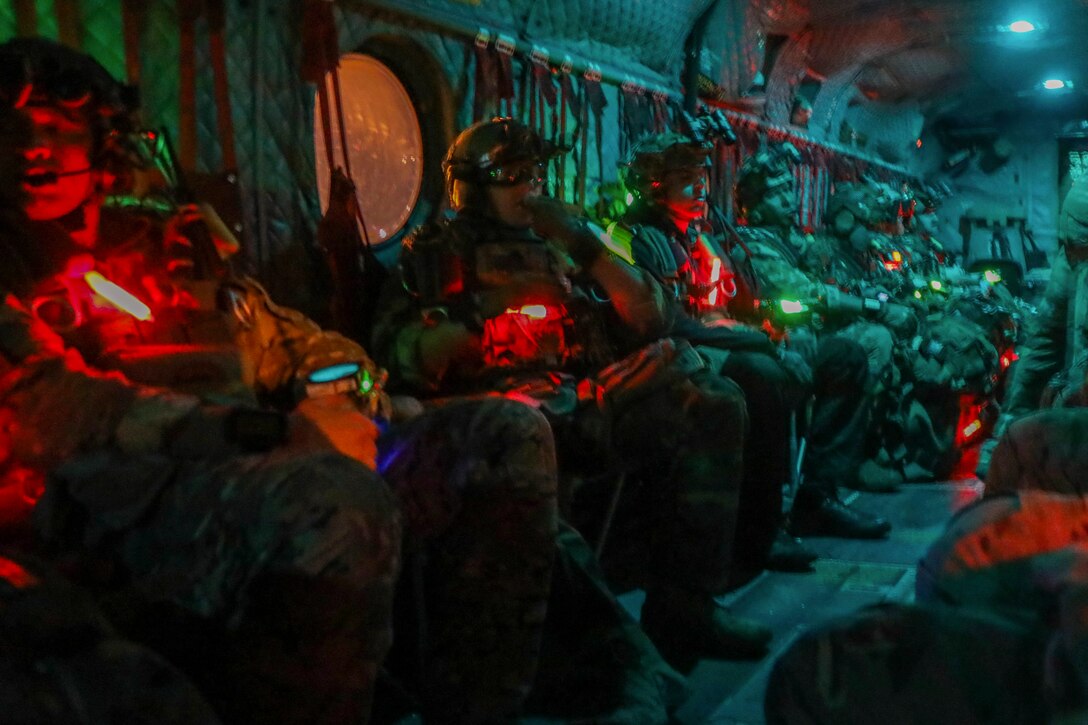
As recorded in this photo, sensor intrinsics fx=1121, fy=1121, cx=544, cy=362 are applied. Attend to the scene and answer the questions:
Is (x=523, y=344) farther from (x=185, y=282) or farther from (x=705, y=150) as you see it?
(x=705, y=150)

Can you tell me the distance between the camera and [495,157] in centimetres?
356

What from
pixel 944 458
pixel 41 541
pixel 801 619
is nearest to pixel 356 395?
pixel 41 541

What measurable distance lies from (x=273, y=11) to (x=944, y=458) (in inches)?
178

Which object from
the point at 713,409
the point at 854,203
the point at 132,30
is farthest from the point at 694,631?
the point at 854,203

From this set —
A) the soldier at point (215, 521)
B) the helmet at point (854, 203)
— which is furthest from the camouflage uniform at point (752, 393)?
the helmet at point (854, 203)

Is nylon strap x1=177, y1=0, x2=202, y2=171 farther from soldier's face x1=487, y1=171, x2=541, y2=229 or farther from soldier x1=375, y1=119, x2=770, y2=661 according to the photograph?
soldier's face x1=487, y1=171, x2=541, y2=229

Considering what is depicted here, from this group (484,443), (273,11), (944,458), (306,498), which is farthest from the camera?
(944,458)

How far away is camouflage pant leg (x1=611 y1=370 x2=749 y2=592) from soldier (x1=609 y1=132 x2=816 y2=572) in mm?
553

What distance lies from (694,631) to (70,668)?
7.06 feet

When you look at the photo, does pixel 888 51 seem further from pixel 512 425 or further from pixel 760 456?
pixel 512 425

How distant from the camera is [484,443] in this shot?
2.11 m

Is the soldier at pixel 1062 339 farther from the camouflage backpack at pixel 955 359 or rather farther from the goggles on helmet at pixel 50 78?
the camouflage backpack at pixel 955 359

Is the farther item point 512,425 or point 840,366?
point 840,366

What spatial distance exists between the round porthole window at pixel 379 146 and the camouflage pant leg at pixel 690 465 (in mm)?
1695
